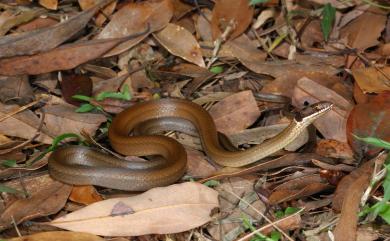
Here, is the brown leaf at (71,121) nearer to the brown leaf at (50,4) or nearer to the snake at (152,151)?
the snake at (152,151)

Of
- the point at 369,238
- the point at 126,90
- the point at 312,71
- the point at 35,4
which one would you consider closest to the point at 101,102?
the point at 126,90

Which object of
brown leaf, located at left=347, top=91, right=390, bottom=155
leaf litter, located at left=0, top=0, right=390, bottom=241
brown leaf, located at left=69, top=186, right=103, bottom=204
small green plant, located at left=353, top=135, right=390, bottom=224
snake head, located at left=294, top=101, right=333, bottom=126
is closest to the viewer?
small green plant, located at left=353, top=135, right=390, bottom=224

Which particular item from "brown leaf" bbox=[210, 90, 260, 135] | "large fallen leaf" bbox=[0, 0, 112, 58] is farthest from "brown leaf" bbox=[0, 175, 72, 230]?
"brown leaf" bbox=[210, 90, 260, 135]

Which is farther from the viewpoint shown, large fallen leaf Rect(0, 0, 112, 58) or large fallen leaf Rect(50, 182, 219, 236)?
large fallen leaf Rect(0, 0, 112, 58)

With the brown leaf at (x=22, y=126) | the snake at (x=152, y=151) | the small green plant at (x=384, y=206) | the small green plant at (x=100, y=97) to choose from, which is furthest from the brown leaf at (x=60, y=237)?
the small green plant at (x=384, y=206)

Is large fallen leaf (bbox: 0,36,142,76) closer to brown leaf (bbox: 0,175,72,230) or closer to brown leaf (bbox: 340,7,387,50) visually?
brown leaf (bbox: 0,175,72,230)

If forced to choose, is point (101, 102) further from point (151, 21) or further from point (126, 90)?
point (151, 21)
